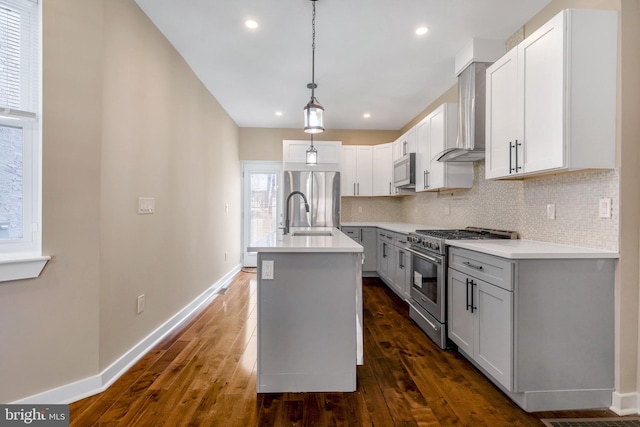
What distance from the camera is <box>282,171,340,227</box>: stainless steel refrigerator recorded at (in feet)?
16.9

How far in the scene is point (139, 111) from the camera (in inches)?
94.8

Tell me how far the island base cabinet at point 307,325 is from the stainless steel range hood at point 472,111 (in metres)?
1.74

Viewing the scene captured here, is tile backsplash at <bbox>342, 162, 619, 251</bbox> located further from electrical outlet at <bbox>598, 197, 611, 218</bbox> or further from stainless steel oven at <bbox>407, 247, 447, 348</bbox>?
stainless steel oven at <bbox>407, 247, 447, 348</bbox>

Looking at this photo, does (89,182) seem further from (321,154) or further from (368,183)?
(368,183)

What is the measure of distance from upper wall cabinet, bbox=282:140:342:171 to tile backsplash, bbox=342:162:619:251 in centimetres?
Answer: 185

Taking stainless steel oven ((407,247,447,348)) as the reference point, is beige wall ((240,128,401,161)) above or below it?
above

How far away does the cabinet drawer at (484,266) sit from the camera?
187 cm

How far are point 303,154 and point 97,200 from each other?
11.9ft

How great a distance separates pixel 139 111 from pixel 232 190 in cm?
291

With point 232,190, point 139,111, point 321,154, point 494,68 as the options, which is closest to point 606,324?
point 494,68

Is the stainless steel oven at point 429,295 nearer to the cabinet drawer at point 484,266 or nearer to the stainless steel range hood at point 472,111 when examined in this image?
the cabinet drawer at point 484,266

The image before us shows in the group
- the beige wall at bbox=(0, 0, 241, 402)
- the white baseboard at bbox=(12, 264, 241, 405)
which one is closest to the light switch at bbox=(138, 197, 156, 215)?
the beige wall at bbox=(0, 0, 241, 402)

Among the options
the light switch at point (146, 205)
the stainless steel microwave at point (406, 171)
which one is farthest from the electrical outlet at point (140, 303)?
the stainless steel microwave at point (406, 171)

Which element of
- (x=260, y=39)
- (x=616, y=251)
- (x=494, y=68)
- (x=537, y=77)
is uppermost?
(x=260, y=39)
